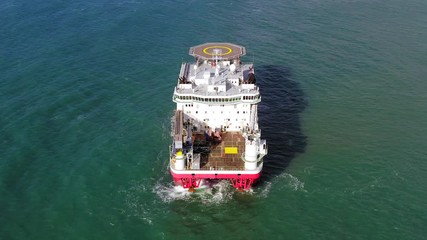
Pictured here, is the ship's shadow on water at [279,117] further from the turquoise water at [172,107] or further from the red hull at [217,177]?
the red hull at [217,177]

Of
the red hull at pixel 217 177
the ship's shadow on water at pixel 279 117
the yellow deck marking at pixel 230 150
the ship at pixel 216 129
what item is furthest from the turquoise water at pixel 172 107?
the yellow deck marking at pixel 230 150

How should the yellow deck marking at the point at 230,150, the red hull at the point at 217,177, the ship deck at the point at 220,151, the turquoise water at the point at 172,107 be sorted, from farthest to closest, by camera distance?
the yellow deck marking at the point at 230,150, the ship deck at the point at 220,151, the red hull at the point at 217,177, the turquoise water at the point at 172,107

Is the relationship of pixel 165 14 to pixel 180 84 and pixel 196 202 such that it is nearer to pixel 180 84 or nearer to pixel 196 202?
pixel 180 84

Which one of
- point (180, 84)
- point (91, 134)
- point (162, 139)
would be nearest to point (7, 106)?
point (91, 134)

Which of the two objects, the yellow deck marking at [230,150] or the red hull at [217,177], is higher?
the yellow deck marking at [230,150]

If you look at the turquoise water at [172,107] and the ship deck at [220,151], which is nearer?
the turquoise water at [172,107]

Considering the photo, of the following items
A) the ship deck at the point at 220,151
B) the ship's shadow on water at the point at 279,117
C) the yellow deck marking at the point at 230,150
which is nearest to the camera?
the ship deck at the point at 220,151

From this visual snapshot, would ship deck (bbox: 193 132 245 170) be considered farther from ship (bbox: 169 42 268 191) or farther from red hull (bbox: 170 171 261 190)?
red hull (bbox: 170 171 261 190)
